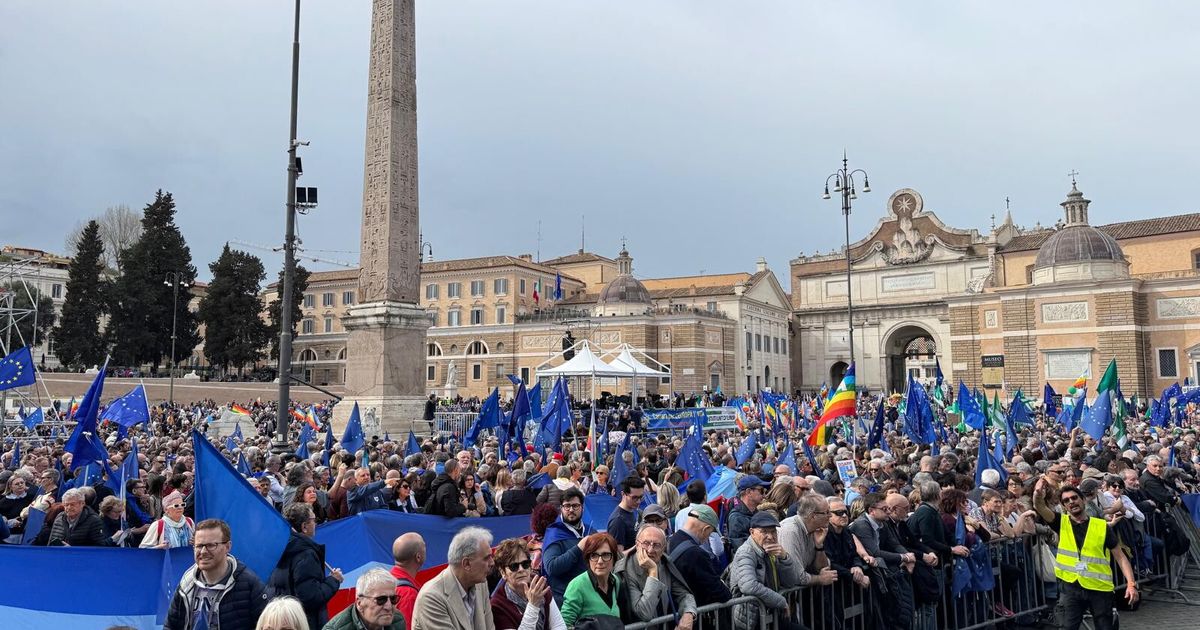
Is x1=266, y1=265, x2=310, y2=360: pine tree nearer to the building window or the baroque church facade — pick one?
the baroque church facade

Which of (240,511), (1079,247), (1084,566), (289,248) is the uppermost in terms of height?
(1079,247)

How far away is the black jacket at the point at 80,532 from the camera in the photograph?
5.76 m

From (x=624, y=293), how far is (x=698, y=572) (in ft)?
162

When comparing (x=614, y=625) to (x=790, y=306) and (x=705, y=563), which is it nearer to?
(x=705, y=563)

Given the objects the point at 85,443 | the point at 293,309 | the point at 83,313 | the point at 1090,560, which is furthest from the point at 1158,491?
the point at 293,309

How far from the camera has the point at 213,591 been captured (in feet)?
12.0

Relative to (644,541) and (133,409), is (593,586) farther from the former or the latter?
(133,409)

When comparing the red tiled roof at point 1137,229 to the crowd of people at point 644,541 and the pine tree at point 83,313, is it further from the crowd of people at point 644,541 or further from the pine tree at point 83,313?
the pine tree at point 83,313

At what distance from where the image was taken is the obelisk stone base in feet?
55.2

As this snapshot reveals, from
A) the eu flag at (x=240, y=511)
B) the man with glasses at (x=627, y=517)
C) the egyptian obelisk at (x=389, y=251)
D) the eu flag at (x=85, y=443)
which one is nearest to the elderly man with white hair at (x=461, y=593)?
the eu flag at (x=240, y=511)

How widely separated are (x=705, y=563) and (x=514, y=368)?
171ft

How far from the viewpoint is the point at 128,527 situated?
6.70 m

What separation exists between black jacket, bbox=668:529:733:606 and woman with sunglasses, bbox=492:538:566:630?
38.3 inches

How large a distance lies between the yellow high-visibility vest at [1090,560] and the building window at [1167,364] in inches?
1716
